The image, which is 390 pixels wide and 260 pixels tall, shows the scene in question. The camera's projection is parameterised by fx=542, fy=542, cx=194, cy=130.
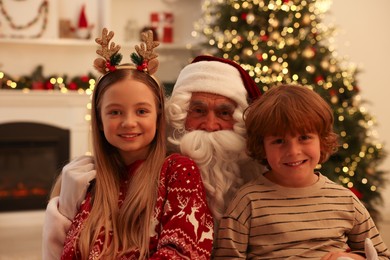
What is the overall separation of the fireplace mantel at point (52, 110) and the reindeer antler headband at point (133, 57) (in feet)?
12.2

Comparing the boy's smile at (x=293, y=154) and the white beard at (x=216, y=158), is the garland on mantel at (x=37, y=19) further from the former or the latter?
the boy's smile at (x=293, y=154)

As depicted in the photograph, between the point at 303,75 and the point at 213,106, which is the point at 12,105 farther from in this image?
the point at 213,106

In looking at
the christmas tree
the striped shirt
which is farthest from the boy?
the christmas tree

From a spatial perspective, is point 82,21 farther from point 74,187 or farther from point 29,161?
point 74,187

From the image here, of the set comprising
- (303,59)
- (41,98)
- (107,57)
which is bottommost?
(41,98)

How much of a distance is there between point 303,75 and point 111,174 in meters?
2.82

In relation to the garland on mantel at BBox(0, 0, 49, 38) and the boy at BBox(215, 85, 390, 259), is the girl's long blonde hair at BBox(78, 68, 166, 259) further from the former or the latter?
the garland on mantel at BBox(0, 0, 49, 38)

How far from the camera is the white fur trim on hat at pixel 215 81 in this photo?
176 cm

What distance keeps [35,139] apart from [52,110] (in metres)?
0.35

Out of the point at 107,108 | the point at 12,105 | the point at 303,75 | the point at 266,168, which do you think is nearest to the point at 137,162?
the point at 107,108

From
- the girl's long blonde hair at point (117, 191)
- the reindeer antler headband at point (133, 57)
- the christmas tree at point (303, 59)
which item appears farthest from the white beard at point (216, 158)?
the christmas tree at point (303, 59)

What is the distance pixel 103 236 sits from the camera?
1.51m

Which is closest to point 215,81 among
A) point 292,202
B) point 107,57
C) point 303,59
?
point 107,57

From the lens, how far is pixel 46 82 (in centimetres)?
531
